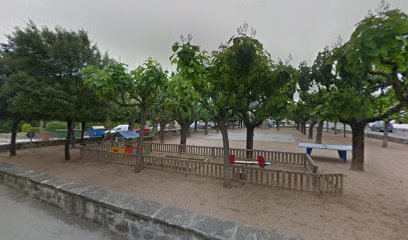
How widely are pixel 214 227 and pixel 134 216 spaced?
45.8 inches

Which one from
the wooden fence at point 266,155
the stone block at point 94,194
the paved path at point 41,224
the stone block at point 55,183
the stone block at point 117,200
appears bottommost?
the paved path at point 41,224

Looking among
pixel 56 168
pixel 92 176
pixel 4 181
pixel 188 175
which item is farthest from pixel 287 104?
pixel 56 168

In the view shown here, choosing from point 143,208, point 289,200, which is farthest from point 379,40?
point 143,208

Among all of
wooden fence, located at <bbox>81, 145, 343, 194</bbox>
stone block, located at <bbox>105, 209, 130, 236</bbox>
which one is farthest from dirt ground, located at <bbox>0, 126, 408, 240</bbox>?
stone block, located at <bbox>105, 209, 130, 236</bbox>

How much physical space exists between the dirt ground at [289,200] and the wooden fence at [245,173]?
24 cm

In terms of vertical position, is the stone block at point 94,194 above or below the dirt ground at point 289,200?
above

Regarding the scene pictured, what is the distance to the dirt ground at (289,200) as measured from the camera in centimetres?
348

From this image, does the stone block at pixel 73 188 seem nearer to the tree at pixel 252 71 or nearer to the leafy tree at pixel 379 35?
the tree at pixel 252 71

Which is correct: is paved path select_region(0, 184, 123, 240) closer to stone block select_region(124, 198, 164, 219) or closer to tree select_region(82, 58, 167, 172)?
stone block select_region(124, 198, 164, 219)

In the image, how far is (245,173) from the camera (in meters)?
5.80

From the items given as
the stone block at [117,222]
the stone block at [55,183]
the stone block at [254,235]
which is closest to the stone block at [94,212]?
the stone block at [117,222]

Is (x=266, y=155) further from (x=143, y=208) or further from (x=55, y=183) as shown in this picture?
(x=55, y=183)

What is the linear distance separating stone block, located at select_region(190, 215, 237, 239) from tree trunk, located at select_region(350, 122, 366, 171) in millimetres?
7972

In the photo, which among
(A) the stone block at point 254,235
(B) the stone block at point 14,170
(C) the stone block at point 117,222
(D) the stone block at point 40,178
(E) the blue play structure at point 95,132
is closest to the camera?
(A) the stone block at point 254,235
